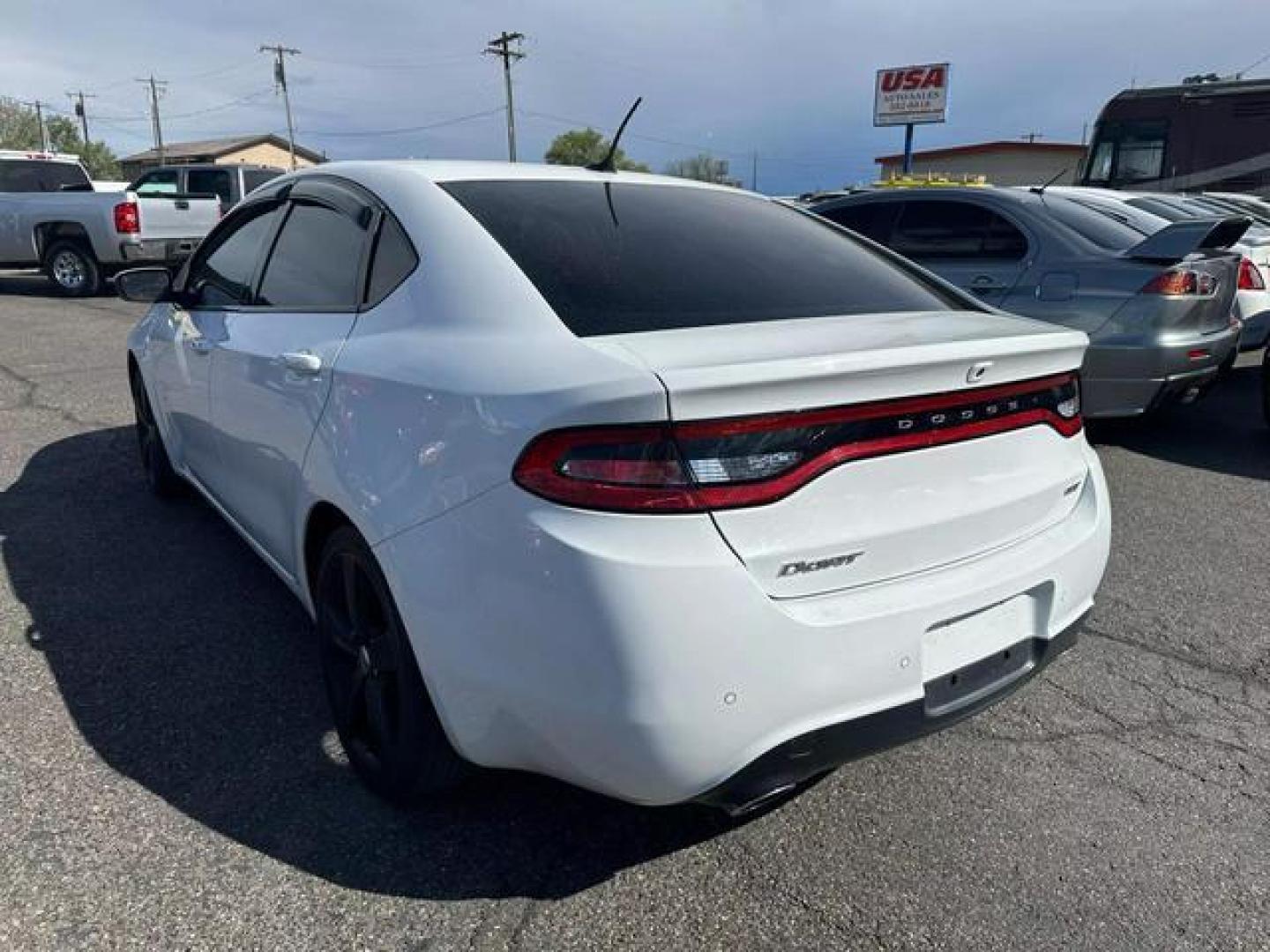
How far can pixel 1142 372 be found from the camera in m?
5.26

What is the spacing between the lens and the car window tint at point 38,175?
45.4 feet

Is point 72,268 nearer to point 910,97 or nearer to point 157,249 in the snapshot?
point 157,249

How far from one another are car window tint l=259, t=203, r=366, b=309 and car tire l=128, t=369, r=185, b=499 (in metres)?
1.69

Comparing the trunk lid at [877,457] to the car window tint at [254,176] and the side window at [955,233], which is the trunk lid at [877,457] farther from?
the car window tint at [254,176]

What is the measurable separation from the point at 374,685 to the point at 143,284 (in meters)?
2.98

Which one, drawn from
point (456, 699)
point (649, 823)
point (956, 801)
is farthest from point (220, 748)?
point (956, 801)

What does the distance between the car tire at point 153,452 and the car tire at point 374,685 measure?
224 cm

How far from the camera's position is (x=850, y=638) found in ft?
5.63

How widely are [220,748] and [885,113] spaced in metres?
37.5

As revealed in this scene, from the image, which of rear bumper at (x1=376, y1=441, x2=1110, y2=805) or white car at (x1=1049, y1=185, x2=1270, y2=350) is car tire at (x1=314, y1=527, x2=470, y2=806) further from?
white car at (x1=1049, y1=185, x2=1270, y2=350)

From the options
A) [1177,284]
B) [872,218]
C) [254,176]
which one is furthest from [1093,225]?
[254,176]

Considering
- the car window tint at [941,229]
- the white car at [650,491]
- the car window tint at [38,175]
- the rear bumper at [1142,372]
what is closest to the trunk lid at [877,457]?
the white car at [650,491]

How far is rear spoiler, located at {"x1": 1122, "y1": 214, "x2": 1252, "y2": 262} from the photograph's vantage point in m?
5.16

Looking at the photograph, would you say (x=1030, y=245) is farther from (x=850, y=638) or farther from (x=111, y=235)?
(x=111, y=235)
